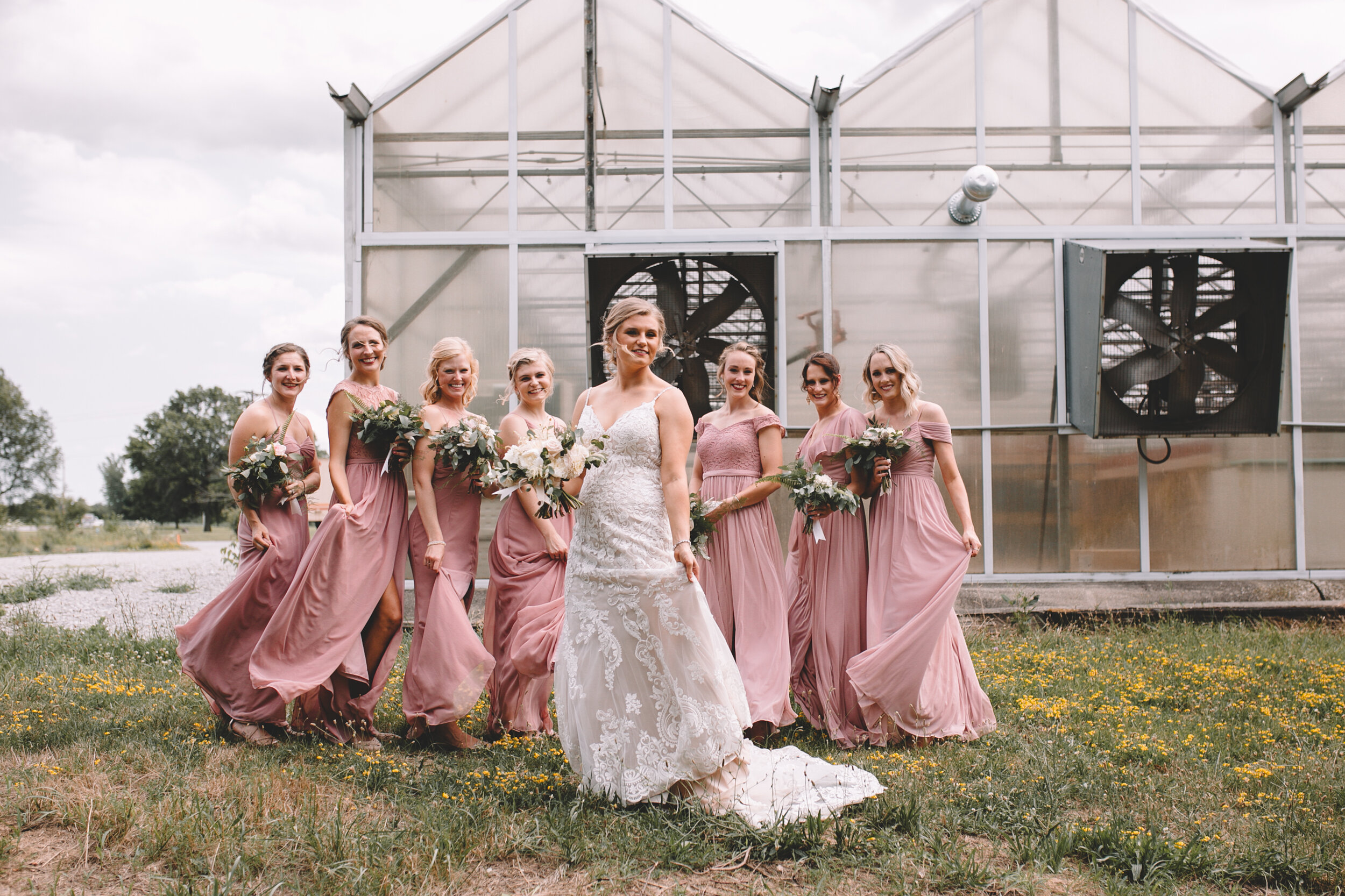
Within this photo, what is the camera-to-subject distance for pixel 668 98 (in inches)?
335

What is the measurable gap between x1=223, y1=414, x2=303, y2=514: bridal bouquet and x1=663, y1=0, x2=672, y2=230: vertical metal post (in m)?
5.04

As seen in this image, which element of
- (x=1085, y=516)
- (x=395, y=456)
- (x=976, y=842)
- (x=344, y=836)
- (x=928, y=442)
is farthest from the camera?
(x=1085, y=516)

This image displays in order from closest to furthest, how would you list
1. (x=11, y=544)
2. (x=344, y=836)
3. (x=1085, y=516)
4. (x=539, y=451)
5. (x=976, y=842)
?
1. (x=344, y=836)
2. (x=976, y=842)
3. (x=539, y=451)
4. (x=1085, y=516)
5. (x=11, y=544)

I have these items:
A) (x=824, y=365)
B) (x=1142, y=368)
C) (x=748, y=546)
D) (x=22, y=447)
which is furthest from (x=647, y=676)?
(x=22, y=447)

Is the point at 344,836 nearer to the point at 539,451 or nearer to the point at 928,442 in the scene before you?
the point at 539,451

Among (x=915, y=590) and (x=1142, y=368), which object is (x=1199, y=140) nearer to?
(x=1142, y=368)

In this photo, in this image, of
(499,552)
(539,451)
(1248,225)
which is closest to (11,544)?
(499,552)

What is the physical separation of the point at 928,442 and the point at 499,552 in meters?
2.56

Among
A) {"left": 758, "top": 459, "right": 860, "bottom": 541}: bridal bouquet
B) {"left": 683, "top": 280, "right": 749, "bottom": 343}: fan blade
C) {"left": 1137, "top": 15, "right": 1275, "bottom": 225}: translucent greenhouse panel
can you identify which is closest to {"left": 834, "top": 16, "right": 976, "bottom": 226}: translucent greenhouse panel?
{"left": 683, "top": 280, "right": 749, "bottom": 343}: fan blade

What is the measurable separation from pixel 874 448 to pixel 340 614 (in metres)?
3.01

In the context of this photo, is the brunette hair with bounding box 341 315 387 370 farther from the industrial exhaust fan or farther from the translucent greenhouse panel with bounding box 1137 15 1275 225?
the translucent greenhouse panel with bounding box 1137 15 1275 225

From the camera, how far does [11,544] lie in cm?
2153

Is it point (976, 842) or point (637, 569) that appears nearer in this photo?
point (976, 842)

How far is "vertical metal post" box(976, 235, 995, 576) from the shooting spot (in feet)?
27.6
